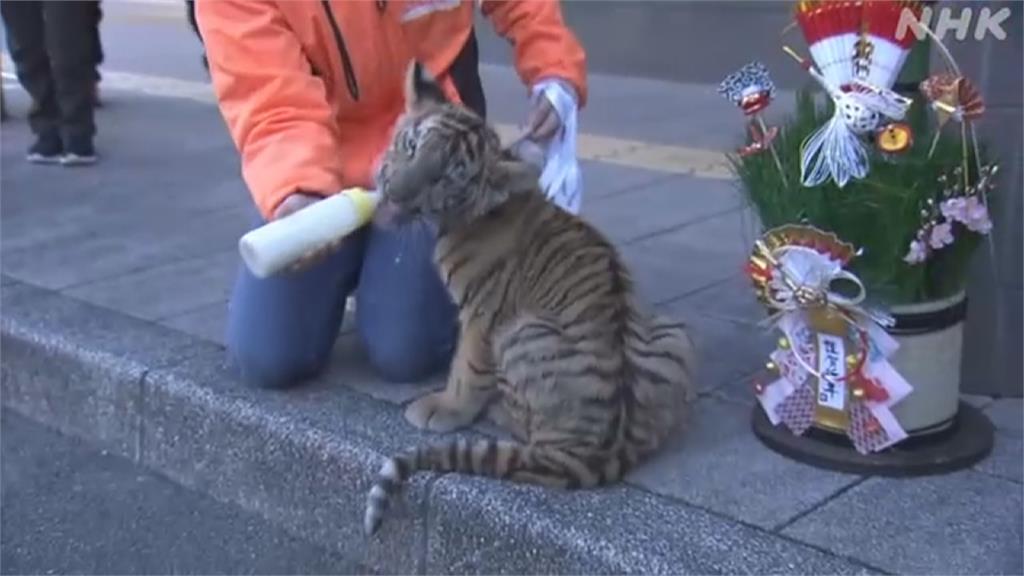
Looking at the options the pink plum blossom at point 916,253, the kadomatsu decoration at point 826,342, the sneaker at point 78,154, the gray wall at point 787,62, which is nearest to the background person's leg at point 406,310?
the kadomatsu decoration at point 826,342

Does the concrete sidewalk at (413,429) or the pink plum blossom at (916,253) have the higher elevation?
the pink plum blossom at (916,253)

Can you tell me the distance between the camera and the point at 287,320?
3709 millimetres

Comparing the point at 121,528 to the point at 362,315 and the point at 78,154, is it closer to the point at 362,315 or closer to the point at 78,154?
the point at 362,315

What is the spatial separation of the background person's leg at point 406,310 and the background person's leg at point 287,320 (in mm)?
89

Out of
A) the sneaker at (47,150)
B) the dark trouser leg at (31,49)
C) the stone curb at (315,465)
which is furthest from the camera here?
the dark trouser leg at (31,49)

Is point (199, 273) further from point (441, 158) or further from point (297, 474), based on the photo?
point (441, 158)

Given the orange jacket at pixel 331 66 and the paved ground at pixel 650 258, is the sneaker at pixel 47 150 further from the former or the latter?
the orange jacket at pixel 331 66

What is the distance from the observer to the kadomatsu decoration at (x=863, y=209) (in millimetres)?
3027

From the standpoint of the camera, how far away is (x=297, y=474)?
3.49 meters

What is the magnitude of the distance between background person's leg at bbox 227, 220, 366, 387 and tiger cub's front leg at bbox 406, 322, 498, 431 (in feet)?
1.29

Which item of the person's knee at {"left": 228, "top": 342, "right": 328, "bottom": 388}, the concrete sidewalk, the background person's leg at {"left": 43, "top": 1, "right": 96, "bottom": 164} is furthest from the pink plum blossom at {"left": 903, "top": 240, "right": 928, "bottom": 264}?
the background person's leg at {"left": 43, "top": 1, "right": 96, "bottom": 164}

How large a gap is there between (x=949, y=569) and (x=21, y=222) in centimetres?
396

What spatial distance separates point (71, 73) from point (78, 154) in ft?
1.15

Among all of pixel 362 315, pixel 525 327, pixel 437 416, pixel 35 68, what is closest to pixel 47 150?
pixel 35 68
